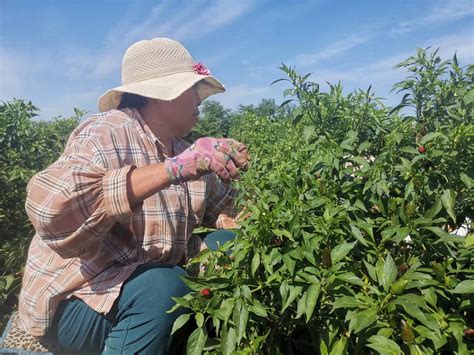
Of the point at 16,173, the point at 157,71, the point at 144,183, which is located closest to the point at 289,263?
the point at 144,183

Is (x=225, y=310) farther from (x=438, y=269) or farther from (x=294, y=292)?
(x=438, y=269)

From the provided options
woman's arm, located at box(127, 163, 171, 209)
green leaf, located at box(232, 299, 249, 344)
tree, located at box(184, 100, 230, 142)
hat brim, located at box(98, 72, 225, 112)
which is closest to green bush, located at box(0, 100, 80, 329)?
hat brim, located at box(98, 72, 225, 112)

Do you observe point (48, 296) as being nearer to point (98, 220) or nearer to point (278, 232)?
point (98, 220)

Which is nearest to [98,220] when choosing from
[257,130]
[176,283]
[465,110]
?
[176,283]

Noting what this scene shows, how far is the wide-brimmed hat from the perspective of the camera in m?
1.97

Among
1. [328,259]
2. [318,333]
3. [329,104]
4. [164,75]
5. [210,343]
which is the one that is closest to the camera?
[328,259]

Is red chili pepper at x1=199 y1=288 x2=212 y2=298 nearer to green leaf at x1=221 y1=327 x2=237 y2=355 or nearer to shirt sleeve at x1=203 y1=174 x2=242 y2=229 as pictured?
green leaf at x1=221 y1=327 x2=237 y2=355

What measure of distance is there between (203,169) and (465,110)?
2.47ft

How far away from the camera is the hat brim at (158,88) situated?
1.94 meters

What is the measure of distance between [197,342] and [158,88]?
108 cm

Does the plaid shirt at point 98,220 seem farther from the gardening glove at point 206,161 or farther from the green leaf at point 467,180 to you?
the green leaf at point 467,180

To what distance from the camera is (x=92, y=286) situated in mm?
1734

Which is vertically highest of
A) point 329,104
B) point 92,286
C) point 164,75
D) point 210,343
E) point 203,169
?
point 164,75

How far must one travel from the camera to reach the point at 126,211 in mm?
1567
